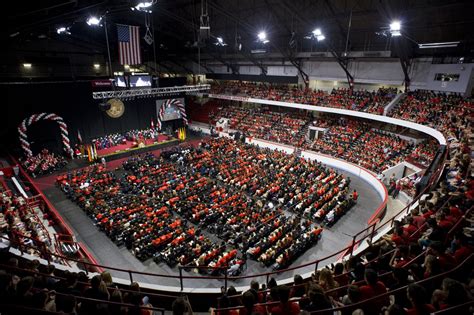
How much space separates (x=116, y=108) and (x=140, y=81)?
388 inches

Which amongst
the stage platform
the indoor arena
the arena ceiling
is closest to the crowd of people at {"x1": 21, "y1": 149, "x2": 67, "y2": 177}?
the indoor arena

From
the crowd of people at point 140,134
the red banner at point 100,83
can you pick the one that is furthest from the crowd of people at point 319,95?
the red banner at point 100,83

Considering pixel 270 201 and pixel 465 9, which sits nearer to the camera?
pixel 465 9

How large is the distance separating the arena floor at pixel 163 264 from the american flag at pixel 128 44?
11.9 m

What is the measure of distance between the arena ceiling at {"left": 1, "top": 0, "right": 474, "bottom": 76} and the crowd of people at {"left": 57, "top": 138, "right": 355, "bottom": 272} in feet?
34.9

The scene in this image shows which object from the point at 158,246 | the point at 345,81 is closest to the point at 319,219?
the point at 158,246

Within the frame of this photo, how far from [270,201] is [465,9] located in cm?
1858

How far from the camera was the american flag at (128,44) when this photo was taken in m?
21.3

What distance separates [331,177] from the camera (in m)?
21.2

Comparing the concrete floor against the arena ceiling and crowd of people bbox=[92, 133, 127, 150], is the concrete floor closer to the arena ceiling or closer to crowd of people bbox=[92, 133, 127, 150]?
crowd of people bbox=[92, 133, 127, 150]

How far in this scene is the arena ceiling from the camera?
17000 mm

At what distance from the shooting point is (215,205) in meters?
17.5

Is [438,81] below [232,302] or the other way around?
the other way around

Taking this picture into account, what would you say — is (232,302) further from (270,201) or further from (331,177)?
(331,177)
